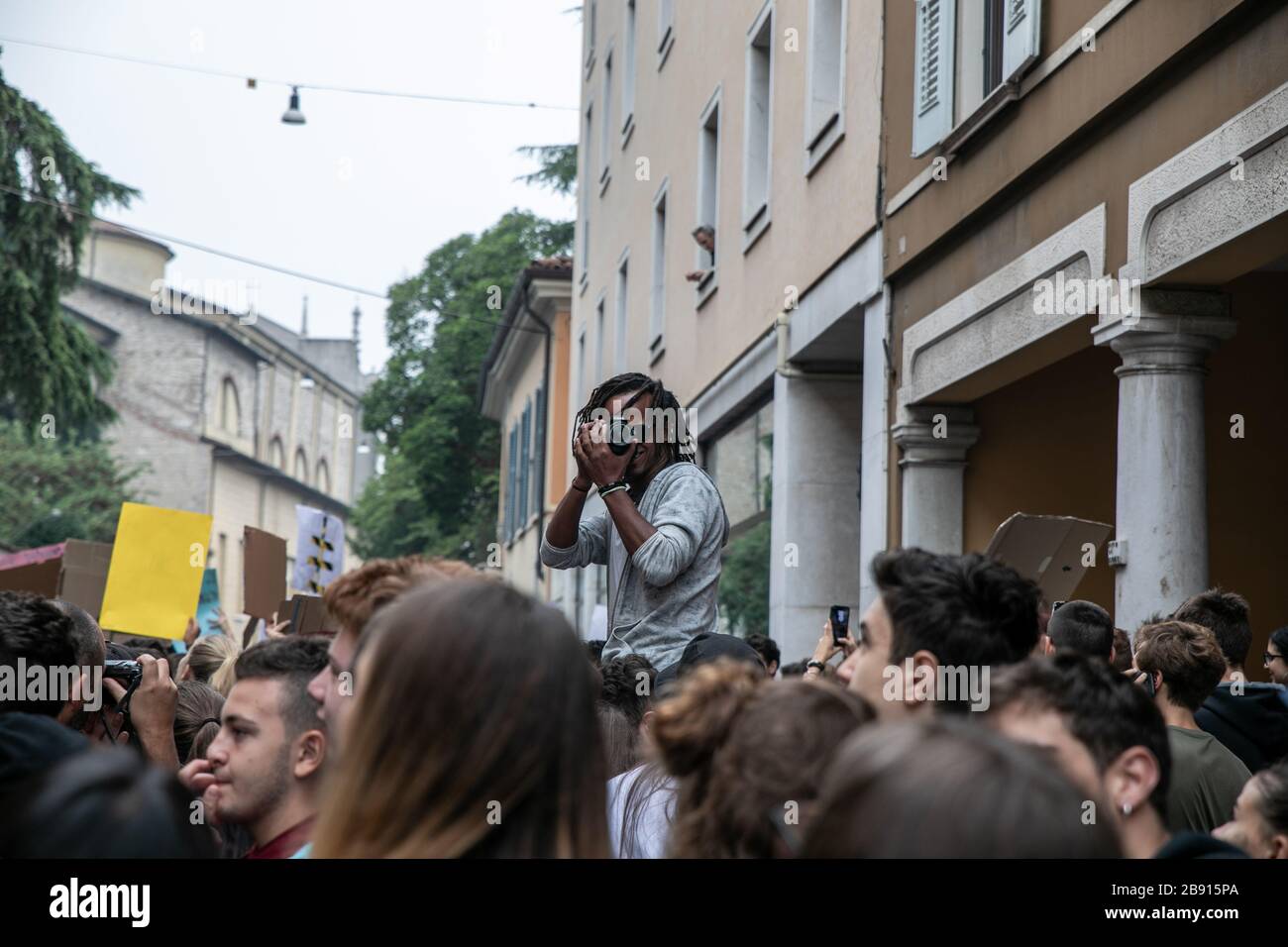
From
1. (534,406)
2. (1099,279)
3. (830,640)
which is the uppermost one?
(534,406)

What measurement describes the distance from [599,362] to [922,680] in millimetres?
22815

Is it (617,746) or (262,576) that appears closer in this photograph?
(617,746)

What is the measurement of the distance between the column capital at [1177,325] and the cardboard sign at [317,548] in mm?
6139

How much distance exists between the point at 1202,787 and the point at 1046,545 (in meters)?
1.83

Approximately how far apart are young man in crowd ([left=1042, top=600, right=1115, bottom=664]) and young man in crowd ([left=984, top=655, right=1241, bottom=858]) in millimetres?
3125

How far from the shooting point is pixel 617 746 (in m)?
4.93

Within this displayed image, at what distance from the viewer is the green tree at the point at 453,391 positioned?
4853cm

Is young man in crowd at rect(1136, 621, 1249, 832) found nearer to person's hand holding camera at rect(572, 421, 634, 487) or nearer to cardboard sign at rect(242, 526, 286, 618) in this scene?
person's hand holding camera at rect(572, 421, 634, 487)

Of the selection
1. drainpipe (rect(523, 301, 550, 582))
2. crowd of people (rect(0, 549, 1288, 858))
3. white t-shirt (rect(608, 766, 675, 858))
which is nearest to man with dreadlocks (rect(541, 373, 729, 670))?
crowd of people (rect(0, 549, 1288, 858))

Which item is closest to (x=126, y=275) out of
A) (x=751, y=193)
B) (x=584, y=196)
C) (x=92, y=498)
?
(x=92, y=498)

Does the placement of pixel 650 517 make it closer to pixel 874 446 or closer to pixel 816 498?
pixel 874 446

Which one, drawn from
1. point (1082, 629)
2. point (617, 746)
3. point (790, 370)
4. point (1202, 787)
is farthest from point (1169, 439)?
point (790, 370)

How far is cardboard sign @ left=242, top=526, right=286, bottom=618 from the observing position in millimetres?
10812
